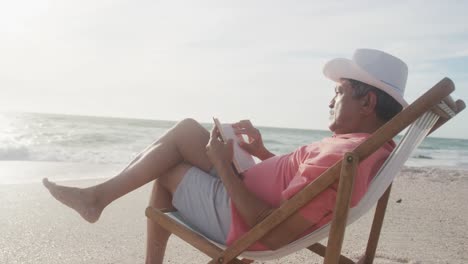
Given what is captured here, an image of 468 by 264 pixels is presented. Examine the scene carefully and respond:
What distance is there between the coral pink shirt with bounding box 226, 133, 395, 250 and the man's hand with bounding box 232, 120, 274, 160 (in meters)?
0.36

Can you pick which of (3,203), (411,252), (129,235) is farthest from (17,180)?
(411,252)

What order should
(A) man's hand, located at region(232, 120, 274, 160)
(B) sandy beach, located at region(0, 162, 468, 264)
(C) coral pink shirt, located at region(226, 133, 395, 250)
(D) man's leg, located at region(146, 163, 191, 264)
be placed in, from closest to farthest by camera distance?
(C) coral pink shirt, located at region(226, 133, 395, 250) < (D) man's leg, located at region(146, 163, 191, 264) < (A) man's hand, located at region(232, 120, 274, 160) < (B) sandy beach, located at region(0, 162, 468, 264)

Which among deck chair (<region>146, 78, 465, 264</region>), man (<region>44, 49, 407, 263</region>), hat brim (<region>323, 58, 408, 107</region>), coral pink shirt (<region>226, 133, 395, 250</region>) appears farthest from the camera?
hat brim (<region>323, 58, 408, 107</region>)

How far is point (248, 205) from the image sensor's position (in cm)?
249

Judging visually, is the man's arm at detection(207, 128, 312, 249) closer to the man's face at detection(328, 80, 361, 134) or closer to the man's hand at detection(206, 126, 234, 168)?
the man's hand at detection(206, 126, 234, 168)

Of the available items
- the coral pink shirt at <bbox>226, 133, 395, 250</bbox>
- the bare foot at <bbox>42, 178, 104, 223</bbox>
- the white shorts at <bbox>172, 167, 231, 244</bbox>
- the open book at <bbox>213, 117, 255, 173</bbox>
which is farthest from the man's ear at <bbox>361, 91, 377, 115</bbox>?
the bare foot at <bbox>42, 178, 104, 223</bbox>

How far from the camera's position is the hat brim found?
259 cm

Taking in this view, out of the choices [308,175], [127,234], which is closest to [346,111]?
[308,175]

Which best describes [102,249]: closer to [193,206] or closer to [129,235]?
[129,235]

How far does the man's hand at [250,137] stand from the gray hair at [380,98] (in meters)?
0.75

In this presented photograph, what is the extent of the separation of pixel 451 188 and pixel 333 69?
7.61 meters

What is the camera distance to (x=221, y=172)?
256cm

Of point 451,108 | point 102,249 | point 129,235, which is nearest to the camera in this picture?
point 451,108

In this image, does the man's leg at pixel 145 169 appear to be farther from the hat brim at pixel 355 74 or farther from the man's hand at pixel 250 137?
the hat brim at pixel 355 74
